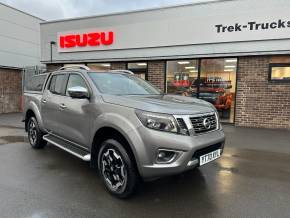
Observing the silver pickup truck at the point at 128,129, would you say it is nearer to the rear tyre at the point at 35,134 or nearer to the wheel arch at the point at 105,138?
the wheel arch at the point at 105,138

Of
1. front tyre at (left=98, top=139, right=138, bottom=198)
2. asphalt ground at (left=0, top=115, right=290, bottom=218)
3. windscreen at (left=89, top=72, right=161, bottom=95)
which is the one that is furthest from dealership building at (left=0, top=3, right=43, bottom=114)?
front tyre at (left=98, top=139, right=138, bottom=198)

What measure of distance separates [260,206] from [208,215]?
31.0 inches

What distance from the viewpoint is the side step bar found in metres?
3.88

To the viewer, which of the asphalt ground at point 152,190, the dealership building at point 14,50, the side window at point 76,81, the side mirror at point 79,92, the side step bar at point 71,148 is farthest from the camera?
the dealership building at point 14,50

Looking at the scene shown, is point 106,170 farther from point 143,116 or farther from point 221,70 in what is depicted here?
point 221,70

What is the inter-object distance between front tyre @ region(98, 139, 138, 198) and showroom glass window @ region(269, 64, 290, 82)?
291 inches

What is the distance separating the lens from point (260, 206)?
128 inches

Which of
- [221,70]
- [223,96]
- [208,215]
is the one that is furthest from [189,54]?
[208,215]

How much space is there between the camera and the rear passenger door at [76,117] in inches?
154

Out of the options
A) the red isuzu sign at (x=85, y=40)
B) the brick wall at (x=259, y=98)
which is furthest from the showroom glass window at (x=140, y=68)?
the brick wall at (x=259, y=98)

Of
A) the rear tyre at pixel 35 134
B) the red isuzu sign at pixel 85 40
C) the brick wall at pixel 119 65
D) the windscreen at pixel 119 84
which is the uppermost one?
the red isuzu sign at pixel 85 40

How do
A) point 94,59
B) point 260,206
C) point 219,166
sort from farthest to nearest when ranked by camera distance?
point 94,59 < point 219,166 < point 260,206

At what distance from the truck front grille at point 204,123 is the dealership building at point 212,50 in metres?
6.05

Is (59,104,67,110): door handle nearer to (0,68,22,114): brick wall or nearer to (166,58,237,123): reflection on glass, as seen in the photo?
(166,58,237,123): reflection on glass
